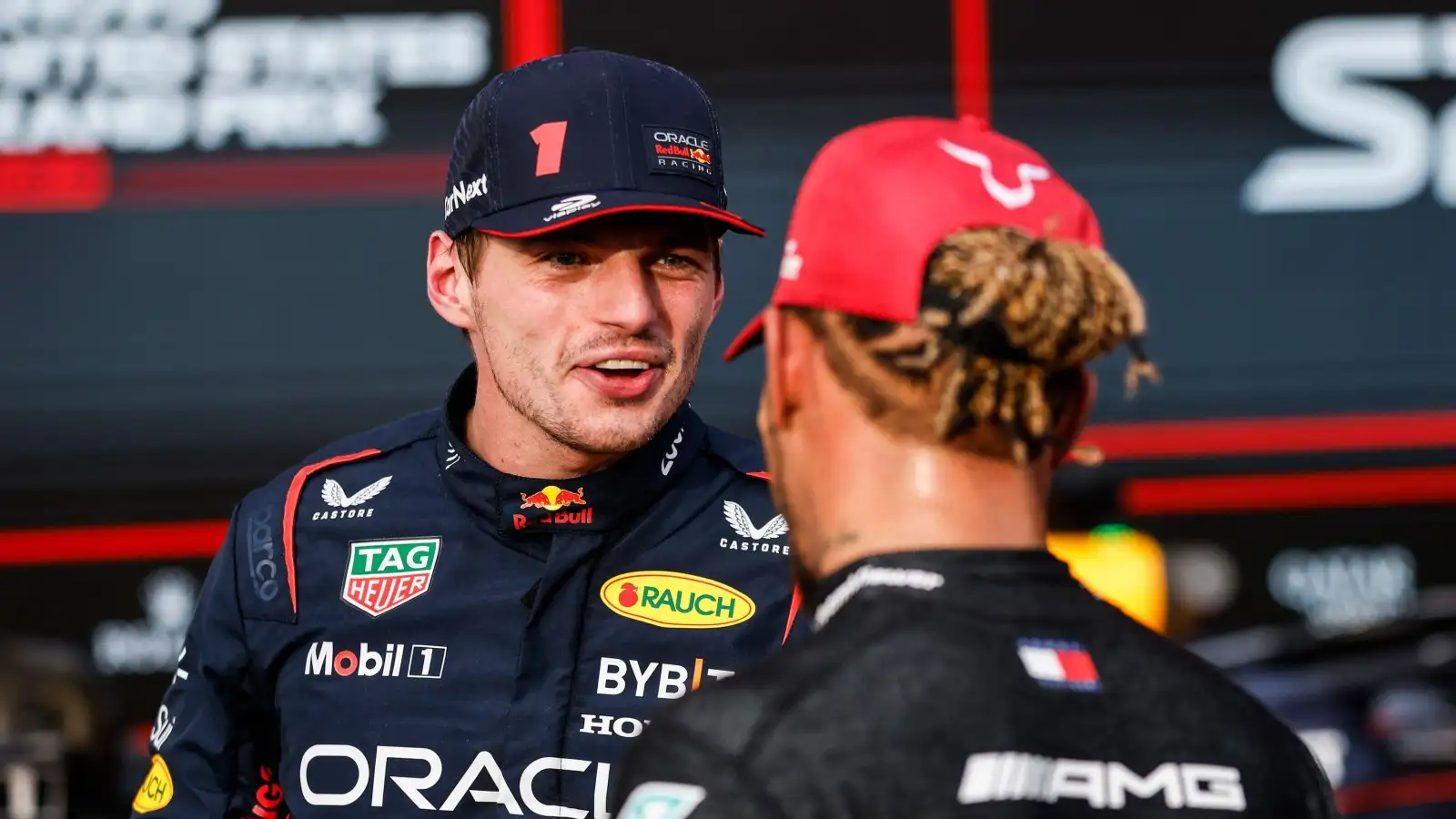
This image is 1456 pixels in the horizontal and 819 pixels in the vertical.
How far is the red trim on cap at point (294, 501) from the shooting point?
192 cm

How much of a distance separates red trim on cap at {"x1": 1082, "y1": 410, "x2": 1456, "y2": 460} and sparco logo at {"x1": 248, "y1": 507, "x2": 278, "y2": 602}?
290 cm

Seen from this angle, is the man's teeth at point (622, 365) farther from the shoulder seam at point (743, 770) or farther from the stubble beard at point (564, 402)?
the shoulder seam at point (743, 770)

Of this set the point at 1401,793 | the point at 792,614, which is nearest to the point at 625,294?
the point at 792,614

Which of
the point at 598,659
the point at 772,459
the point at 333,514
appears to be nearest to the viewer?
the point at 772,459

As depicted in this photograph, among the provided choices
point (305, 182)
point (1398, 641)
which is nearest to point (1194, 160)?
point (1398, 641)

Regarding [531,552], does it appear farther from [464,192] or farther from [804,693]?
[804,693]

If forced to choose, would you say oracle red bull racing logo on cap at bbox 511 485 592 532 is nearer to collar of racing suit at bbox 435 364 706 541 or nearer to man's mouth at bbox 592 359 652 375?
collar of racing suit at bbox 435 364 706 541

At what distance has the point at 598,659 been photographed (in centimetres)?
184

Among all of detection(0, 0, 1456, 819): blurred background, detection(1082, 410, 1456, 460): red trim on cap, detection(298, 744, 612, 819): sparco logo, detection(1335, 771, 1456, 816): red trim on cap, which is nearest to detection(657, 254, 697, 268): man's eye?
detection(298, 744, 612, 819): sparco logo

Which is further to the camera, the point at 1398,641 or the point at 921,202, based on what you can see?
the point at 1398,641

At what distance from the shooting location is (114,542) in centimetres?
455

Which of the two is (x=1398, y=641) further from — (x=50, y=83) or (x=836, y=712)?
(x=836, y=712)

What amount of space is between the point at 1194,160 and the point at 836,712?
3.59 m

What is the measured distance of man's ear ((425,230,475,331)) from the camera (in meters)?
1.97
